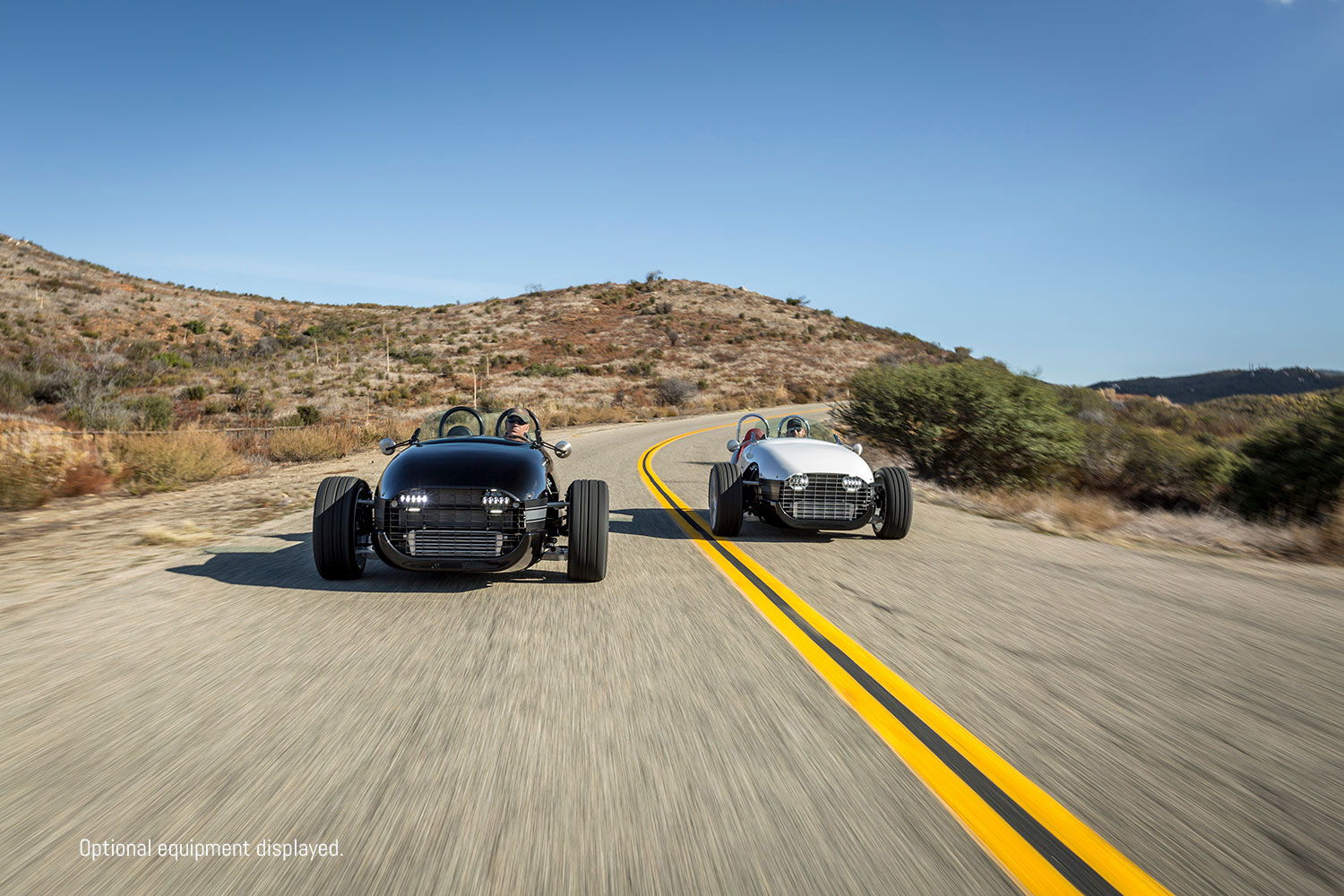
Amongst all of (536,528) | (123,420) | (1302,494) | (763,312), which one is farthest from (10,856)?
(763,312)

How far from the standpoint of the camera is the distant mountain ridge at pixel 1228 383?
2277 inches

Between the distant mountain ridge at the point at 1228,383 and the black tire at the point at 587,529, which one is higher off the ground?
the distant mountain ridge at the point at 1228,383

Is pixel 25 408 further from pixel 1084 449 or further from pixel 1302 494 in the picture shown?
pixel 1302 494

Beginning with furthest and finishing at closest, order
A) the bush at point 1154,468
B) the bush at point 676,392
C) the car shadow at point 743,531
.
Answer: the bush at point 676,392 < the bush at point 1154,468 < the car shadow at point 743,531

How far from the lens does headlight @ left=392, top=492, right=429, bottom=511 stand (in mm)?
5578

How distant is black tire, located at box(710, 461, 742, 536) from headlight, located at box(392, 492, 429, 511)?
354 centimetres

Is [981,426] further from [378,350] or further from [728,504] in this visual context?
[378,350]

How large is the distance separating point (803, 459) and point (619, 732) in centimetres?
535

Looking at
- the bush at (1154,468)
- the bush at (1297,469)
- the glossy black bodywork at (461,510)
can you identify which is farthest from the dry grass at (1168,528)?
the glossy black bodywork at (461,510)

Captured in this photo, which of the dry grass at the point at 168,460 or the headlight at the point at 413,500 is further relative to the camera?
the dry grass at the point at 168,460

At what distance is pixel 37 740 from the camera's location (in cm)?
309

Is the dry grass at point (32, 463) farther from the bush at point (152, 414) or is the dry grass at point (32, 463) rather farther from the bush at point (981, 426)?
the bush at point (981, 426)

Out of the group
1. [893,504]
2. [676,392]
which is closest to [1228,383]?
[676,392]

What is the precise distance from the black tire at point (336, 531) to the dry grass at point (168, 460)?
26.3 feet
